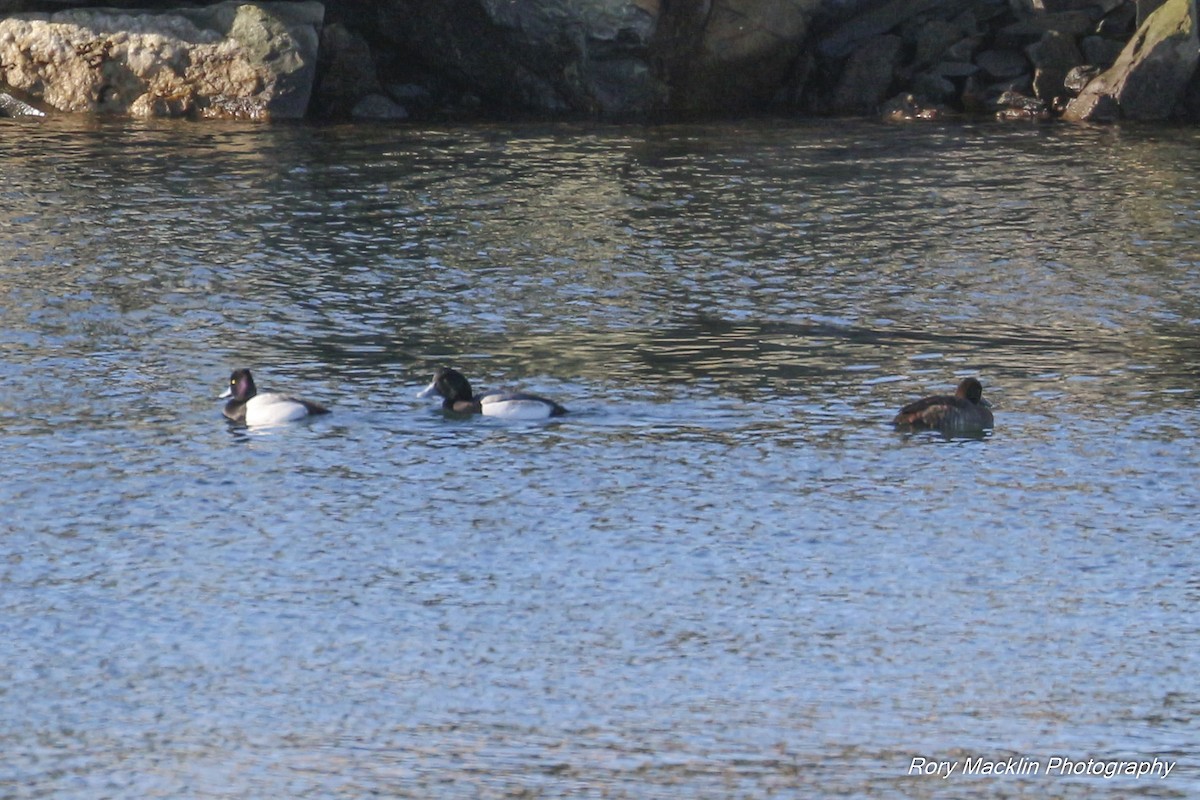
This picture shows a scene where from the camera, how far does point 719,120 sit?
80.2 feet

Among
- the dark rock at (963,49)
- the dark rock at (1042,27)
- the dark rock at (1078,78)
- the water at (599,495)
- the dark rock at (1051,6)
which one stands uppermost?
the dark rock at (1051,6)

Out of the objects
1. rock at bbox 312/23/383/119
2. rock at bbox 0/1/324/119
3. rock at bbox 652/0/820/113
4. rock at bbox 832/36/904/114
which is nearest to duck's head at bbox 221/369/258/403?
rock at bbox 0/1/324/119

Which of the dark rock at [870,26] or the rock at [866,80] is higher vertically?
the dark rock at [870,26]

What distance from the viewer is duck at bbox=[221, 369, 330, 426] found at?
1141cm

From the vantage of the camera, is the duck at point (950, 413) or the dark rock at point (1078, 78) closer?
the duck at point (950, 413)

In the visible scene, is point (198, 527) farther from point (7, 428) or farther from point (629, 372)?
point (629, 372)

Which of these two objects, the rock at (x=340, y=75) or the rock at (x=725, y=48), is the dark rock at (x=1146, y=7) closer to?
the rock at (x=725, y=48)

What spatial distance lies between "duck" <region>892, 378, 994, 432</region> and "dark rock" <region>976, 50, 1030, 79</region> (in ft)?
47.9

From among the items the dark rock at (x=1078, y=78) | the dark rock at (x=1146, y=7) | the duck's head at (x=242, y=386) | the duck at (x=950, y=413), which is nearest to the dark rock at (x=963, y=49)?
the dark rock at (x=1078, y=78)

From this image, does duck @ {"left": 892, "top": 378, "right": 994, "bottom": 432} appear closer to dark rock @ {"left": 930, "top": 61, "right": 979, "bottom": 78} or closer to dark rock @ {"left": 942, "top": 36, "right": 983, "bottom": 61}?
dark rock @ {"left": 930, "top": 61, "right": 979, "bottom": 78}

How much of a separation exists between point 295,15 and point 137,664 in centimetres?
1705

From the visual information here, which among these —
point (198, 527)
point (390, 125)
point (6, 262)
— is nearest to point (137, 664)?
point (198, 527)

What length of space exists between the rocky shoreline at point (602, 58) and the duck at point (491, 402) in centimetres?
1297

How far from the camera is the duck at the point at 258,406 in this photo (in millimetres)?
11406
